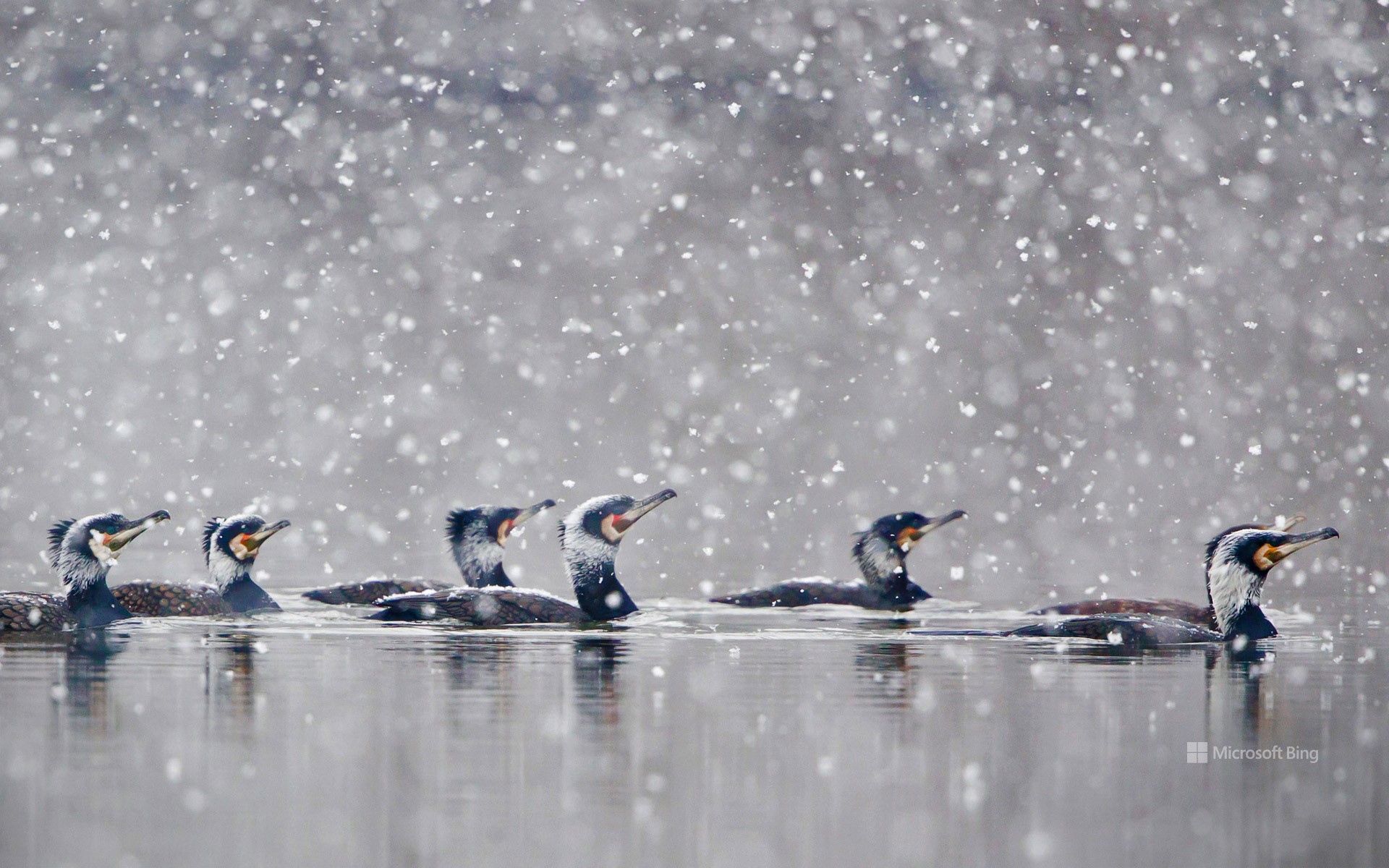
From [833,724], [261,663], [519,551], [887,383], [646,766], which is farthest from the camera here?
[887,383]

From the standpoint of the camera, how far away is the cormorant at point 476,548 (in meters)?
17.6

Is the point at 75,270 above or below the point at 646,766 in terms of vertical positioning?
above

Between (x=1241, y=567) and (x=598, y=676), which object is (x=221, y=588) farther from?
(x=1241, y=567)

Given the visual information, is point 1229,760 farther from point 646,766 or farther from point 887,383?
point 887,383

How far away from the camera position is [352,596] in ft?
59.8

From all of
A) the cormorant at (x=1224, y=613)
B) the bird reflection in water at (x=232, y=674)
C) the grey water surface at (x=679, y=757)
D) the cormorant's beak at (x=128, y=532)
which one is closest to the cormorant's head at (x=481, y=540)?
the bird reflection in water at (x=232, y=674)

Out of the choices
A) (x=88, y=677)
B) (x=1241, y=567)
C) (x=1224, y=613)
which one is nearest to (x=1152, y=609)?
(x=1224, y=613)

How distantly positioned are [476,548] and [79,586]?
384cm

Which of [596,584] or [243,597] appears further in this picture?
[243,597]

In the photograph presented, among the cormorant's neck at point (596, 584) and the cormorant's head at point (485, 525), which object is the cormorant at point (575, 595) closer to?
the cormorant's neck at point (596, 584)

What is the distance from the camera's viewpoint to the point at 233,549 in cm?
1648

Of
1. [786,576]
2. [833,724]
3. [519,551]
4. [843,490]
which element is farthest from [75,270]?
[833,724]

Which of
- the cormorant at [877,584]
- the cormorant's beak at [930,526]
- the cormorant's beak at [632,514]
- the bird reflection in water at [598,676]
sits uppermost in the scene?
the cormorant's beak at [632,514]

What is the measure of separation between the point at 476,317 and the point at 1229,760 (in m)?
124
